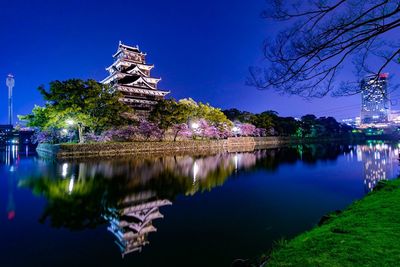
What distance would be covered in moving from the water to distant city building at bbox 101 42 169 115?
21.3 meters

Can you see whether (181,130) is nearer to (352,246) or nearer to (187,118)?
(187,118)

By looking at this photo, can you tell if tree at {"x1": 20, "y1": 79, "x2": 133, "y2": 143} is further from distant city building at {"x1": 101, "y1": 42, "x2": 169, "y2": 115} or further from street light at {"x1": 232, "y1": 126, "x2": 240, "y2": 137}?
street light at {"x1": 232, "y1": 126, "x2": 240, "y2": 137}

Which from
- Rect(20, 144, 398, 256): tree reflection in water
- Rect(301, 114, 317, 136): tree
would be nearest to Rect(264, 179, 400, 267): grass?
Rect(20, 144, 398, 256): tree reflection in water

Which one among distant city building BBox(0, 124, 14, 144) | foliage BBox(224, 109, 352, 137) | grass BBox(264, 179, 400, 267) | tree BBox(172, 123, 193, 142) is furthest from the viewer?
distant city building BBox(0, 124, 14, 144)

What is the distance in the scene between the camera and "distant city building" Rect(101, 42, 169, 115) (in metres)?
33.5

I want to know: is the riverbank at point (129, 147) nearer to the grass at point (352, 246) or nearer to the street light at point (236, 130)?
the street light at point (236, 130)

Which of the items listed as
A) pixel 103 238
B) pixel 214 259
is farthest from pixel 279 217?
pixel 103 238

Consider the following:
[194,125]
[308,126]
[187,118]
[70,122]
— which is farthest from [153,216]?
[308,126]

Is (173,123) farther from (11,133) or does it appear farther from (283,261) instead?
(11,133)

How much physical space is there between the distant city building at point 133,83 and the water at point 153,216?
21323mm

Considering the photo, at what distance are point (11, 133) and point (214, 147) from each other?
50514 mm

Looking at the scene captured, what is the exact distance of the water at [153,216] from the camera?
4.99 meters

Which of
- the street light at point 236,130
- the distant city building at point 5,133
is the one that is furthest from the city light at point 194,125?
the distant city building at point 5,133

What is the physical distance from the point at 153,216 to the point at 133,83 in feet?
97.5
